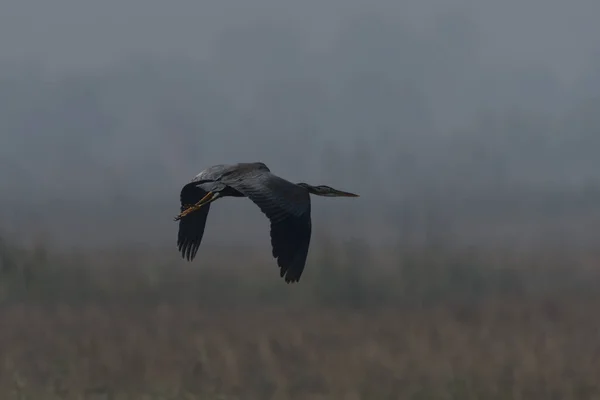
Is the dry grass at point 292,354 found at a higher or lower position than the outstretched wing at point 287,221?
lower

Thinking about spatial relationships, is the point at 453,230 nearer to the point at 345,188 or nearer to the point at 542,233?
the point at 542,233

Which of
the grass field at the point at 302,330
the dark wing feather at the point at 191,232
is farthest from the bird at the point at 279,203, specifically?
the grass field at the point at 302,330

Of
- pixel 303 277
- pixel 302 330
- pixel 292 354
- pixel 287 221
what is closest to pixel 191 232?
pixel 287 221

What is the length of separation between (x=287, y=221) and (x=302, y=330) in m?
8.26

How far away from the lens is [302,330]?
13.9 m

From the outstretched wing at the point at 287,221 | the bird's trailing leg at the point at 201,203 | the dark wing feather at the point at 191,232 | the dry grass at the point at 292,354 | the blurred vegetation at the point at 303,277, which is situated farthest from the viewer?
the blurred vegetation at the point at 303,277

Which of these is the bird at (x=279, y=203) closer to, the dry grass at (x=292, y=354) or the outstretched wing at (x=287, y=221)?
the outstretched wing at (x=287, y=221)

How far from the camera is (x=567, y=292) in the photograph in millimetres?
16234

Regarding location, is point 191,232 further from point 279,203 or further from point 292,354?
point 292,354

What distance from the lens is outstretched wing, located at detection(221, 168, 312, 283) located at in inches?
224

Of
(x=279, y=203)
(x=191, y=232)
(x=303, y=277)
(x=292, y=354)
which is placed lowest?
(x=292, y=354)

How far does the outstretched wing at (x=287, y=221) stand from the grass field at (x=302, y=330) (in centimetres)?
582

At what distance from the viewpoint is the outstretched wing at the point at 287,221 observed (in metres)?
5.69

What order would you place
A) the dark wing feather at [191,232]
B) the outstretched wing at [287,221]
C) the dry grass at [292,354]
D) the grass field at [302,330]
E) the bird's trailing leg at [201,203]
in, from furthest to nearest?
1. the grass field at [302,330]
2. the dry grass at [292,354]
3. the dark wing feather at [191,232]
4. the bird's trailing leg at [201,203]
5. the outstretched wing at [287,221]
